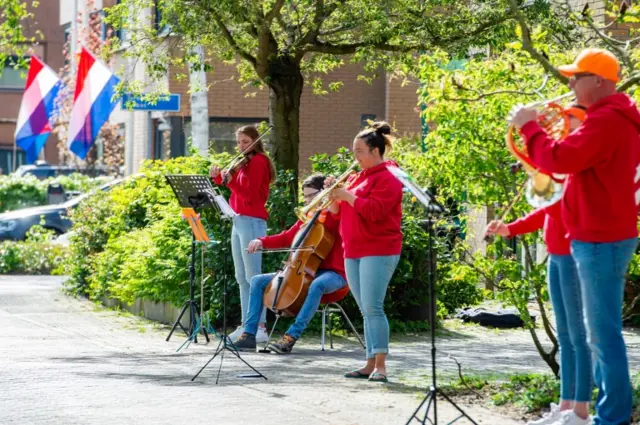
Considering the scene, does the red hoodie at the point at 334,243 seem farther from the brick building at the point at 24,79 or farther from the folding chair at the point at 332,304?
the brick building at the point at 24,79

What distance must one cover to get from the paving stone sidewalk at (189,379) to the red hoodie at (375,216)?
938mm

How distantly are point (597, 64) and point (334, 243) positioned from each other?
546 cm

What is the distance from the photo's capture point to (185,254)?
13.8 meters

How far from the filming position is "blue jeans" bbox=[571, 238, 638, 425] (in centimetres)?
647

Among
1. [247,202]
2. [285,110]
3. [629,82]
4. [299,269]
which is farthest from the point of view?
[285,110]

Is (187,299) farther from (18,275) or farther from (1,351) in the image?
(18,275)

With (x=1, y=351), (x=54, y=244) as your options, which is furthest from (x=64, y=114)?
(x=1, y=351)

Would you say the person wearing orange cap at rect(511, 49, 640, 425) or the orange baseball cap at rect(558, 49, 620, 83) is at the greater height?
the orange baseball cap at rect(558, 49, 620, 83)

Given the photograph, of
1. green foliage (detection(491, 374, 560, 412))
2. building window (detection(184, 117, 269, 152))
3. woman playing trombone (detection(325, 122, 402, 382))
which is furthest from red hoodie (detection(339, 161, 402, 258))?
building window (detection(184, 117, 269, 152))

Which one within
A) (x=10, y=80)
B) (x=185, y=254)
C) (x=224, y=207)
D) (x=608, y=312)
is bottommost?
(x=608, y=312)

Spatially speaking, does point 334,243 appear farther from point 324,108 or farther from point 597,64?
point 324,108

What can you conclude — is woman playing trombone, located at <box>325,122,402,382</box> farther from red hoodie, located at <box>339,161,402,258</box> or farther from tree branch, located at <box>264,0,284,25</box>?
tree branch, located at <box>264,0,284,25</box>

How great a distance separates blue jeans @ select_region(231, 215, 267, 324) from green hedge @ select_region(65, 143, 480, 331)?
167 mm

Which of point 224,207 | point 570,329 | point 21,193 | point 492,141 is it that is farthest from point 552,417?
point 21,193
